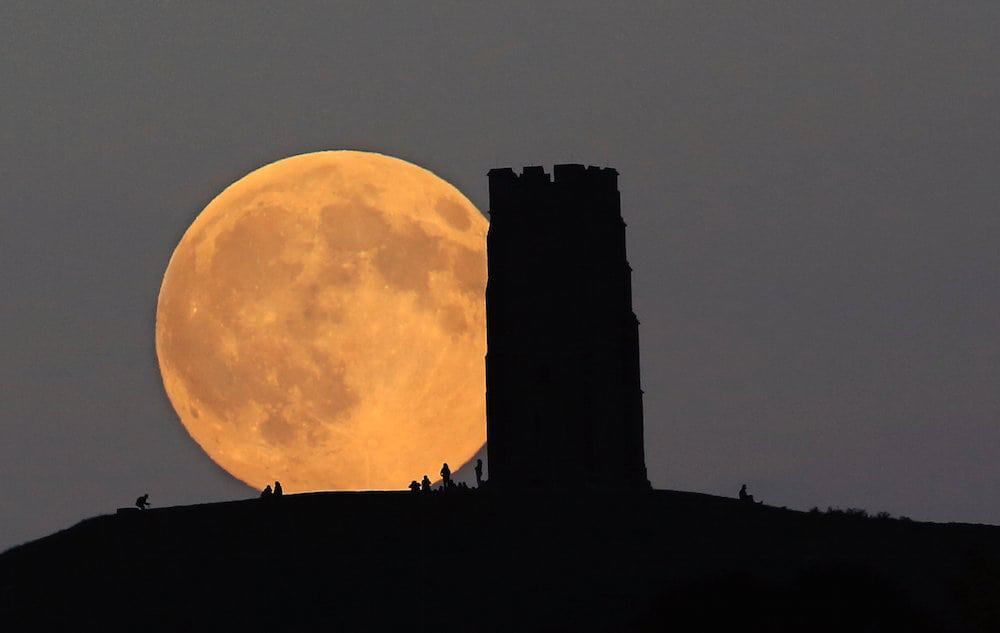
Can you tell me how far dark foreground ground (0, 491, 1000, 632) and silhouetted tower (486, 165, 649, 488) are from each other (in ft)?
33.5

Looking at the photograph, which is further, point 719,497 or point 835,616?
point 719,497

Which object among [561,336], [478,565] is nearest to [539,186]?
[561,336]

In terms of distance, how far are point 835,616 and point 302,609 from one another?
19.6 metres

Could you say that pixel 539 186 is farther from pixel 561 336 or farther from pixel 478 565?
pixel 478 565

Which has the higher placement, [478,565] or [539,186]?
[539,186]

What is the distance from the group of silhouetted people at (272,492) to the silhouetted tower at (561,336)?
37.0 ft

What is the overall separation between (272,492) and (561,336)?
16272mm

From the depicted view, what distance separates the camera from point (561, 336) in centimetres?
12150

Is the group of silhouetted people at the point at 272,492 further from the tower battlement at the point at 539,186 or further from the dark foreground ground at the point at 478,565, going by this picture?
the tower battlement at the point at 539,186

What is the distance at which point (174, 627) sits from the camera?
97750 millimetres

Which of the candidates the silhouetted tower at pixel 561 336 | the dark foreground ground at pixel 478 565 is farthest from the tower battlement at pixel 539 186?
the dark foreground ground at pixel 478 565

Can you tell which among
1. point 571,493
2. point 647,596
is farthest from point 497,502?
point 647,596

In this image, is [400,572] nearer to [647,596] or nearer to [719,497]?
[647,596]

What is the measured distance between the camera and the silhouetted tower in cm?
12019
